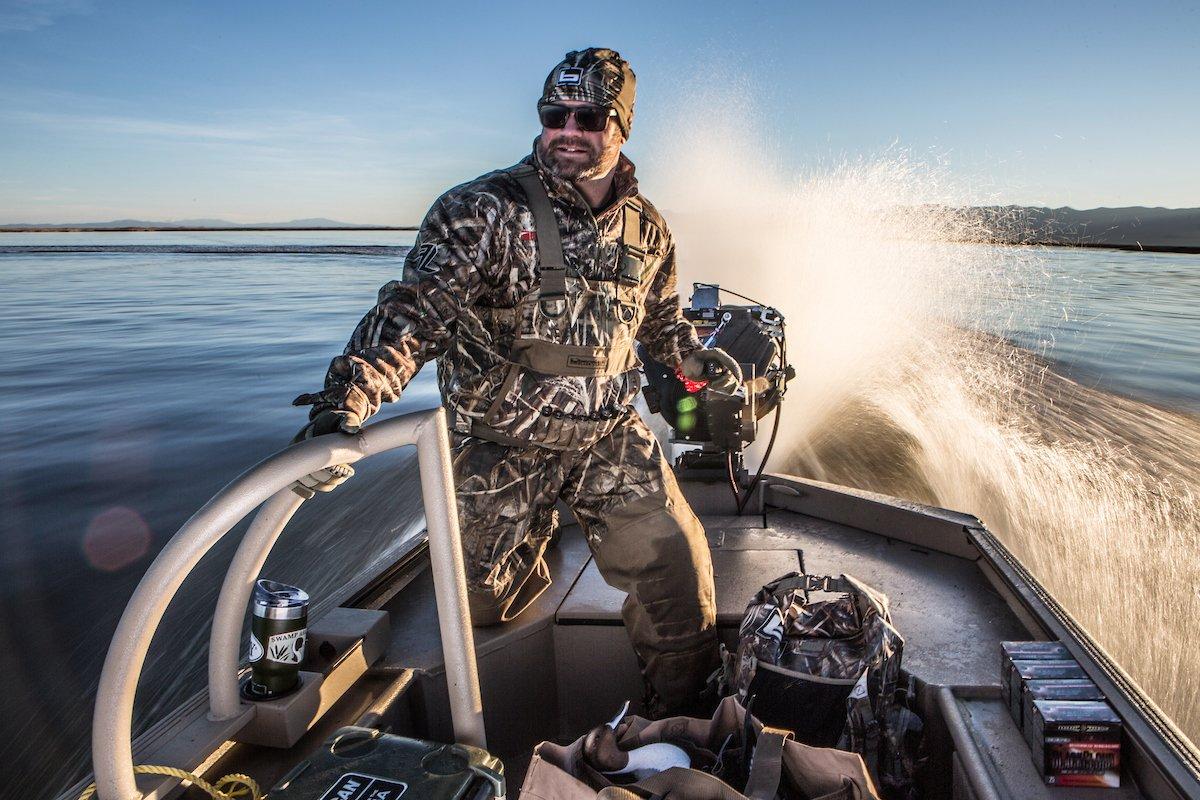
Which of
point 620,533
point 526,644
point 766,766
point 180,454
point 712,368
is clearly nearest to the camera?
point 766,766

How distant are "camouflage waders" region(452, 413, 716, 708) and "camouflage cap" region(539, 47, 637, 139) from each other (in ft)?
2.98

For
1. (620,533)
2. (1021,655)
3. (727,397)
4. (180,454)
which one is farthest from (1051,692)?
(180,454)

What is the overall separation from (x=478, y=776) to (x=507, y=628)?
1.09 meters

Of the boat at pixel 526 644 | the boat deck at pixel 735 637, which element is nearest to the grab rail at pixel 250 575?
the boat at pixel 526 644

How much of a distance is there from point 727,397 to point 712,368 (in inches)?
16.3

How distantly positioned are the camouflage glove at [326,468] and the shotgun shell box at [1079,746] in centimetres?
139

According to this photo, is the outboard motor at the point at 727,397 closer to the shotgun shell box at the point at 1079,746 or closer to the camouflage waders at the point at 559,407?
the camouflage waders at the point at 559,407

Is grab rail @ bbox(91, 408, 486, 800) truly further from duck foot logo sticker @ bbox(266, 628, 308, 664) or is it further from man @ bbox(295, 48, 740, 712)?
man @ bbox(295, 48, 740, 712)

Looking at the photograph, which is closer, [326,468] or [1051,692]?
[326,468]

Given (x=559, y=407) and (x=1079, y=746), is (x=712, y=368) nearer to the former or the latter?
(x=559, y=407)

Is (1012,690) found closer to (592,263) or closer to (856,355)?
(592,263)

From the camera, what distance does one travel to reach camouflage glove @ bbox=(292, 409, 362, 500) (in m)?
1.17

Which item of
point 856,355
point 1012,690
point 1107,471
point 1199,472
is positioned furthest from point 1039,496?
point 1012,690

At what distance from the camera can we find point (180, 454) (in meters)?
9.05
